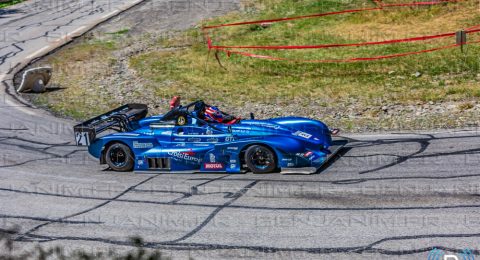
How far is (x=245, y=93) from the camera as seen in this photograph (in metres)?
22.3

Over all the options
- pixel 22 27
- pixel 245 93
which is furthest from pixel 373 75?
pixel 22 27

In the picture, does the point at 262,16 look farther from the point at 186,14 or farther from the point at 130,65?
the point at 130,65

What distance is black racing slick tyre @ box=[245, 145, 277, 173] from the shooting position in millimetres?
14031

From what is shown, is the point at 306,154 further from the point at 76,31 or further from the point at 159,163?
the point at 76,31

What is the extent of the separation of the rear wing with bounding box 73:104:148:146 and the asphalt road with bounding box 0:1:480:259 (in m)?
0.86

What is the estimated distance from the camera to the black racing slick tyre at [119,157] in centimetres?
1532

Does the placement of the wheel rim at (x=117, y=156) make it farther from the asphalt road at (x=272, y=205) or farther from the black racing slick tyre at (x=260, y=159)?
the black racing slick tyre at (x=260, y=159)

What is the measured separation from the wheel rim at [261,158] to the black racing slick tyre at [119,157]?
10.2ft

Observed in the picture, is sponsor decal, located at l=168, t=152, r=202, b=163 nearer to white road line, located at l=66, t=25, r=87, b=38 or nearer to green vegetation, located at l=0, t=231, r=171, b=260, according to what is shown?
green vegetation, located at l=0, t=231, r=171, b=260

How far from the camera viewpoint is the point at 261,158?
558 inches

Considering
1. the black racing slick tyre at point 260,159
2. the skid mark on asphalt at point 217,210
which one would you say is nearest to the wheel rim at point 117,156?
the black racing slick tyre at point 260,159

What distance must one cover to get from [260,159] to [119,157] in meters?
3.60

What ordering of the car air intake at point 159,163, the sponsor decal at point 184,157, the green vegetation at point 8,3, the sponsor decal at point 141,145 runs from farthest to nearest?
1. the green vegetation at point 8,3
2. the sponsor decal at point 141,145
3. the car air intake at point 159,163
4. the sponsor decal at point 184,157

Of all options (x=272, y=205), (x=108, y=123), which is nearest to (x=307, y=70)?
(x=108, y=123)
